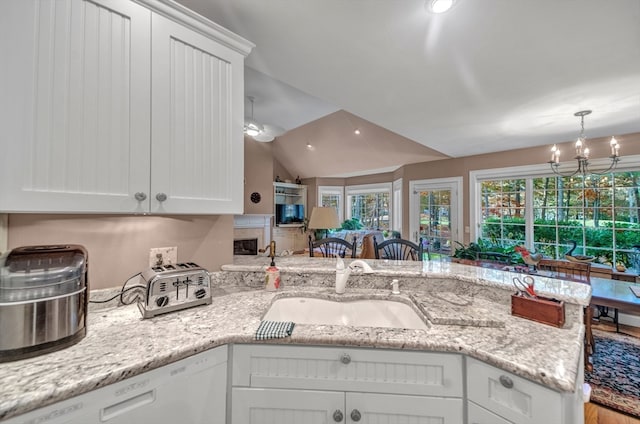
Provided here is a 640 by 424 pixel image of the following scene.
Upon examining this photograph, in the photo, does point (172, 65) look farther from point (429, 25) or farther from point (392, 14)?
point (429, 25)

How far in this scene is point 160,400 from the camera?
0.84m

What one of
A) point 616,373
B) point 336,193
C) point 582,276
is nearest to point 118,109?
point 616,373

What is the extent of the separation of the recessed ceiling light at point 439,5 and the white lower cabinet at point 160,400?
6.10ft

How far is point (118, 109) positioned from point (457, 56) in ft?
6.45

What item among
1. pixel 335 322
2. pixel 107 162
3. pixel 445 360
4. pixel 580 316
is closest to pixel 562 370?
pixel 445 360

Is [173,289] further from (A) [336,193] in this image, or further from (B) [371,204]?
(A) [336,193]

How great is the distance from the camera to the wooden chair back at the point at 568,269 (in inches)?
98.8

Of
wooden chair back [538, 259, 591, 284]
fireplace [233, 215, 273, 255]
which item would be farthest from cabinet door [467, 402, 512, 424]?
fireplace [233, 215, 273, 255]

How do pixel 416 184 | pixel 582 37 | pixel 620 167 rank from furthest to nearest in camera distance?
pixel 416 184 → pixel 620 167 → pixel 582 37

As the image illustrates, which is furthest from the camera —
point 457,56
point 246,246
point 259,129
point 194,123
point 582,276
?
point 246,246

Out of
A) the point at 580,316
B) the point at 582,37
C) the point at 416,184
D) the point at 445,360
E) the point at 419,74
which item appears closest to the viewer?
the point at 445,360

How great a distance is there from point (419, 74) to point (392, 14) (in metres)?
0.67

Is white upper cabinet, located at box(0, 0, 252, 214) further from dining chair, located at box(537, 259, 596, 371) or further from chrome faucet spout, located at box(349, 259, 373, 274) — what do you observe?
dining chair, located at box(537, 259, 596, 371)

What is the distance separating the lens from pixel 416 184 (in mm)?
4918
